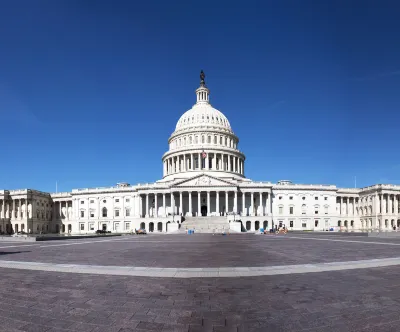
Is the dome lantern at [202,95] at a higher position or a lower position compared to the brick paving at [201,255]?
higher

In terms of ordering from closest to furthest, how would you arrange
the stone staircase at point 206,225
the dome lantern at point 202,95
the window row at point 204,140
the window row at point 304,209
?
the stone staircase at point 206,225
the window row at point 304,209
the window row at point 204,140
the dome lantern at point 202,95

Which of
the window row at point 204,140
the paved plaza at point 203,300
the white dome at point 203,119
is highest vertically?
the white dome at point 203,119

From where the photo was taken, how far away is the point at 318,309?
23.2 ft

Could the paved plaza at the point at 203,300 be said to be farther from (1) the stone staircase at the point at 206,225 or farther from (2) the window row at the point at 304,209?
(2) the window row at the point at 304,209

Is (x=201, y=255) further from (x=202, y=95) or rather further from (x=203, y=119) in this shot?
(x=202, y=95)

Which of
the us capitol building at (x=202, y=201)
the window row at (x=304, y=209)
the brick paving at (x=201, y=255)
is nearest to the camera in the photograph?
the brick paving at (x=201, y=255)

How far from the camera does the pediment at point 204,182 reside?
332ft

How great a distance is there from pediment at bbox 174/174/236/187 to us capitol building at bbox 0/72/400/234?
0.32 metres

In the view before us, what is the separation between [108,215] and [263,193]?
57105 mm

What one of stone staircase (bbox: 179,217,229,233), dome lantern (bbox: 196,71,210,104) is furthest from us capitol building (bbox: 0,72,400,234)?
dome lantern (bbox: 196,71,210,104)

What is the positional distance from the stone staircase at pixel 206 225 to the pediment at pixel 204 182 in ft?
46.7

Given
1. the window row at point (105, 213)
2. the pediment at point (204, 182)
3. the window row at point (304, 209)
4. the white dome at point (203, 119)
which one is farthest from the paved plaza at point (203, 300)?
the white dome at point (203, 119)

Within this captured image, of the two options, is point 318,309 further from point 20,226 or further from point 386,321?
point 20,226

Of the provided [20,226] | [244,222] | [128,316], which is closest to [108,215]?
[20,226]
